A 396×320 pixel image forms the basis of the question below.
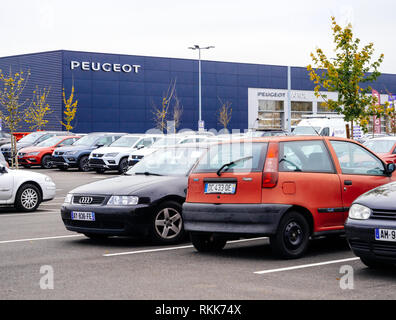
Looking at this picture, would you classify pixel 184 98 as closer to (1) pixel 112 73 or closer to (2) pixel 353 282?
(1) pixel 112 73

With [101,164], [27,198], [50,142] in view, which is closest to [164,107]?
[50,142]

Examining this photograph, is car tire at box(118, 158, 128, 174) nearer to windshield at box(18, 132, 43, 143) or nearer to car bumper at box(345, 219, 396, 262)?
windshield at box(18, 132, 43, 143)

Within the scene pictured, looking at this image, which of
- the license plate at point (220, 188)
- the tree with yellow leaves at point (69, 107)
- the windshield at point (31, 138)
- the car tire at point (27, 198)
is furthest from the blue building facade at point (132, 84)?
the license plate at point (220, 188)

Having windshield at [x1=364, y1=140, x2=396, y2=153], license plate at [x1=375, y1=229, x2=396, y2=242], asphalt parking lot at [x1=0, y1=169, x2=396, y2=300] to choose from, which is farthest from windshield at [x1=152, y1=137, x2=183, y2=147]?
license plate at [x1=375, y1=229, x2=396, y2=242]

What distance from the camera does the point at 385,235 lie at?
7660 mm

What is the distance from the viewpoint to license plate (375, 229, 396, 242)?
24.9 ft

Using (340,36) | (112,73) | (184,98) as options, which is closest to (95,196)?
(340,36)

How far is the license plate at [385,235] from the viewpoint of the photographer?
760 cm

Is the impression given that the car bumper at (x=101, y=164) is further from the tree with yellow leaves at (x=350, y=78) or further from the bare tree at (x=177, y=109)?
the bare tree at (x=177, y=109)

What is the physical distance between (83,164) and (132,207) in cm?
2336

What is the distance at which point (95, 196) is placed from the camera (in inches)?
425

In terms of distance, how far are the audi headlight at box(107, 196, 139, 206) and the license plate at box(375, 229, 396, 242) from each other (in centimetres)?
391

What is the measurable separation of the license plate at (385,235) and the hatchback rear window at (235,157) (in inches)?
76.1
